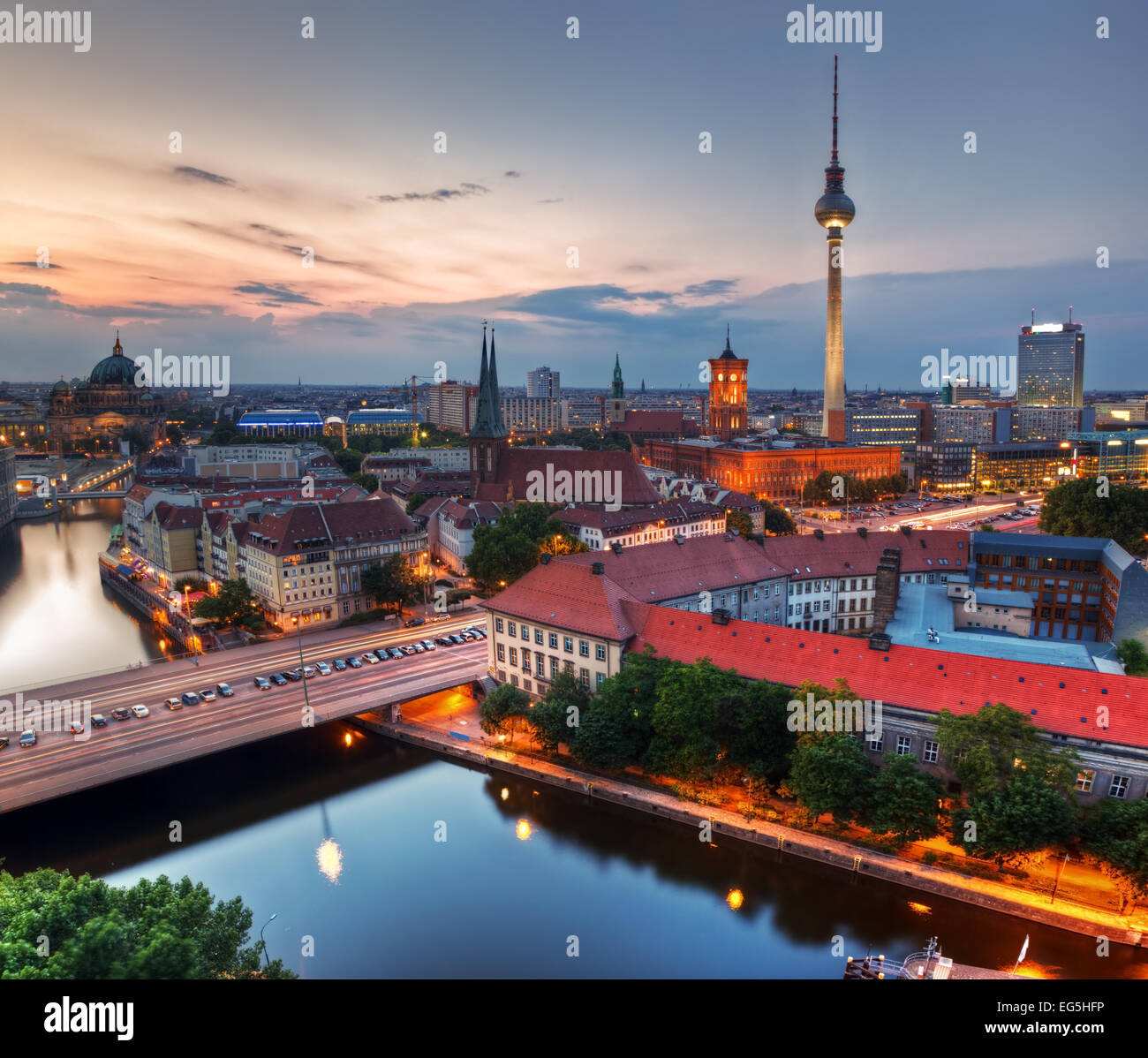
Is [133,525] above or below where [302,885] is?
above

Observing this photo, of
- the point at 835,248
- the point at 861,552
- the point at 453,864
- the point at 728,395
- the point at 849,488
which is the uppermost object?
the point at 835,248

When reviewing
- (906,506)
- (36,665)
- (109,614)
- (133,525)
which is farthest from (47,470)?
(906,506)

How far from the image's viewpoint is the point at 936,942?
2217cm

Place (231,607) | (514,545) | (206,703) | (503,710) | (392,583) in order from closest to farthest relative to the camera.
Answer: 1. (503,710)
2. (206,703)
3. (231,607)
4. (392,583)
5. (514,545)

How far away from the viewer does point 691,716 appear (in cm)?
2809

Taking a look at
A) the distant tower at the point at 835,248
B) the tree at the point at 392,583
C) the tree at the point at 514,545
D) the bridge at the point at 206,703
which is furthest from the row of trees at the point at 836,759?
the distant tower at the point at 835,248

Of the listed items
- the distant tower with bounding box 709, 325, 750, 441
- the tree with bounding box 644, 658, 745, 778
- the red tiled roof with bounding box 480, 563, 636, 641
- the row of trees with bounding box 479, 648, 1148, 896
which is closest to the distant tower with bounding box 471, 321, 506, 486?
the red tiled roof with bounding box 480, 563, 636, 641

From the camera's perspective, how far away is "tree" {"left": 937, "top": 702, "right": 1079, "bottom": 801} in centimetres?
2289

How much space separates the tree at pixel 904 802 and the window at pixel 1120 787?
4.74 meters

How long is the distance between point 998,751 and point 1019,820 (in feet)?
7.21

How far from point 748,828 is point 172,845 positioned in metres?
20.6

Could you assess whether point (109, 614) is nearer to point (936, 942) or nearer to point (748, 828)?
point (748, 828)

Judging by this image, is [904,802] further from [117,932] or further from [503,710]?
[117,932]

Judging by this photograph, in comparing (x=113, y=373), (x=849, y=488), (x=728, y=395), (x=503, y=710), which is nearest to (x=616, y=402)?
(x=728, y=395)
